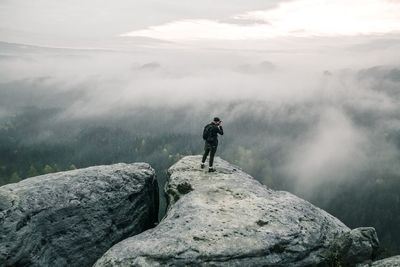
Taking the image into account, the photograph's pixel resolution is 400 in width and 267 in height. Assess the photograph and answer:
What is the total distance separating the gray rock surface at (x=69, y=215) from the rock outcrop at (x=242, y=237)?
5433 mm

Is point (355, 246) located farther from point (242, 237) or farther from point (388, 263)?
point (242, 237)

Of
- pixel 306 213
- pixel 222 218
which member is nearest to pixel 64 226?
pixel 222 218

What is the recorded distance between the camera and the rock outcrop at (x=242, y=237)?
19562 mm

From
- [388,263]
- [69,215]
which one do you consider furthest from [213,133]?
[388,263]

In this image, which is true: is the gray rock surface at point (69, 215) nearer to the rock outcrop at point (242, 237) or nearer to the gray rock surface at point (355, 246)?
the rock outcrop at point (242, 237)

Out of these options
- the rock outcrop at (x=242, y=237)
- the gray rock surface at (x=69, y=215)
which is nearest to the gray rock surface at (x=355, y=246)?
the rock outcrop at (x=242, y=237)

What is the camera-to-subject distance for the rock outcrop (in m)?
19.6

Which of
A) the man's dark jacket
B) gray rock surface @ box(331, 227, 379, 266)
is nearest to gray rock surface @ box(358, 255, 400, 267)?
gray rock surface @ box(331, 227, 379, 266)

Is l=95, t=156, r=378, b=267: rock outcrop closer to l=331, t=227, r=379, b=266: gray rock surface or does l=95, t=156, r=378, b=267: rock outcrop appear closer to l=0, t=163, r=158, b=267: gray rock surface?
l=331, t=227, r=379, b=266: gray rock surface

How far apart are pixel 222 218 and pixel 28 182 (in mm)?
15701

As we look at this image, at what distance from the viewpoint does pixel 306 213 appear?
2480cm

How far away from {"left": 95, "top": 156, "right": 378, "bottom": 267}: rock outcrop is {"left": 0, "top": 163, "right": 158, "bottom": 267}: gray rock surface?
5.43 m

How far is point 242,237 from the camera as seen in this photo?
2102cm

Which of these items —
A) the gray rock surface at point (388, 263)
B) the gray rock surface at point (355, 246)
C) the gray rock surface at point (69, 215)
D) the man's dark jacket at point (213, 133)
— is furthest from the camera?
the man's dark jacket at point (213, 133)
